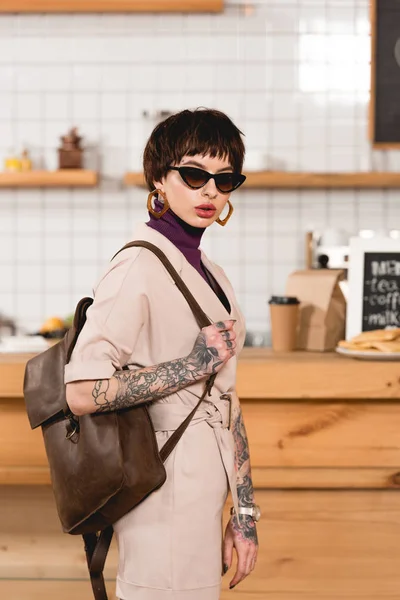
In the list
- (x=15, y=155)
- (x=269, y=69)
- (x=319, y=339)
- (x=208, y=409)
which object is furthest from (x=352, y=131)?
(x=208, y=409)

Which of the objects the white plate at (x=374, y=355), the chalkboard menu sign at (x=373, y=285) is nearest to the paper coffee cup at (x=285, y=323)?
the chalkboard menu sign at (x=373, y=285)

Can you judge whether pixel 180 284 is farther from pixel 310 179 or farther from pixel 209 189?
pixel 310 179

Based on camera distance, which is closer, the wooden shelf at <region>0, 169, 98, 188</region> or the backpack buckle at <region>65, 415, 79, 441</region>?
the backpack buckle at <region>65, 415, 79, 441</region>

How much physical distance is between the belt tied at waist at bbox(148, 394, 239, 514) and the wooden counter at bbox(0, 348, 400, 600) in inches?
40.7

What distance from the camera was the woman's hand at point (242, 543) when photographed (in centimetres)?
140

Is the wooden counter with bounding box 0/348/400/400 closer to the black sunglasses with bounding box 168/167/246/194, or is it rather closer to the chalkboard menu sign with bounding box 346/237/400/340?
the chalkboard menu sign with bounding box 346/237/400/340

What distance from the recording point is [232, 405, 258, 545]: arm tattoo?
1416mm

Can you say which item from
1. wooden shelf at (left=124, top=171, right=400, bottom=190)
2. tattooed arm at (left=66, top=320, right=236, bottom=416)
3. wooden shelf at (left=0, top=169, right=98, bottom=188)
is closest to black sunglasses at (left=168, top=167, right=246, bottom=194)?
tattooed arm at (left=66, top=320, right=236, bottom=416)

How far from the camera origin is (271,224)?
3439 millimetres

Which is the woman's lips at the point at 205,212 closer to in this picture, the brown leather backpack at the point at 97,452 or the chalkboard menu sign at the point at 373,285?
the brown leather backpack at the point at 97,452

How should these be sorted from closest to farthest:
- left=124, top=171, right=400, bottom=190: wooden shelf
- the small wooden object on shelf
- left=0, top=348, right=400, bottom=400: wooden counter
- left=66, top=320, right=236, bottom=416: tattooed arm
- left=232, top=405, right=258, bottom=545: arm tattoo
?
left=66, top=320, right=236, bottom=416: tattooed arm → left=232, top=405, right=258, bottom=545: arm tattoo → left=0, top=348, right=400, bottom=400: wooden counter → left=124, top=171, right=400, bottom=190: wooden shelf → the small wooden object on shelf

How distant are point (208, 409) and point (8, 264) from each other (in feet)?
7.80

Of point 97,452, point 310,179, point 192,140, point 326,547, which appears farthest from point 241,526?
point 310,179

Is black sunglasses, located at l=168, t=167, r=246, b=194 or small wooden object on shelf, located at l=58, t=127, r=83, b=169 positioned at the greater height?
small wooden object on shelf, located at l=58, t=127, r=83, b=169
